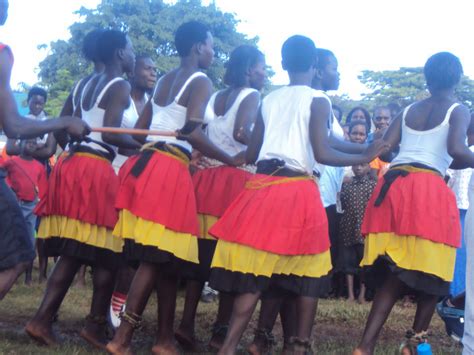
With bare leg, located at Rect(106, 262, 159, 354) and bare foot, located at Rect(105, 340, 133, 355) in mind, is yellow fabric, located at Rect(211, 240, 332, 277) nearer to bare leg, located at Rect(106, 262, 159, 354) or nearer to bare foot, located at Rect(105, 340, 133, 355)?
bare leg, located at Rect(106, 262, 159, 354)

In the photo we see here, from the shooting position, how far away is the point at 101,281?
553 centimetres

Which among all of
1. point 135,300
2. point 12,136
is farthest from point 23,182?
point 12,136

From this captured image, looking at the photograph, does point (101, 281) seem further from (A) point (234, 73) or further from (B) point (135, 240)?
(A) point (234, 73)

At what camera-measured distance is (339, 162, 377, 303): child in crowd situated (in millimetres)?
8219

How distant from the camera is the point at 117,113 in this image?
539cm

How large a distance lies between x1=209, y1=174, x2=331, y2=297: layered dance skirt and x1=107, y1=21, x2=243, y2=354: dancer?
13.9 inches

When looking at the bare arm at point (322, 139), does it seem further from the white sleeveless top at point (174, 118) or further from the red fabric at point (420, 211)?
the white sleeveless top at point (174, 118)

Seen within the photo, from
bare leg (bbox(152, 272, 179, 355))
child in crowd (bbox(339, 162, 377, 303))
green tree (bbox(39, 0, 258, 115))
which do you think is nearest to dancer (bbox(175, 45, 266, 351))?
bare leg (bbox(152, 272, 179, 355))

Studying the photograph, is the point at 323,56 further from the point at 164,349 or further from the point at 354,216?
the point at 354,216

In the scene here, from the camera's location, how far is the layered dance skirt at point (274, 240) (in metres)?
4.48

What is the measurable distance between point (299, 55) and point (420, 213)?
124cm

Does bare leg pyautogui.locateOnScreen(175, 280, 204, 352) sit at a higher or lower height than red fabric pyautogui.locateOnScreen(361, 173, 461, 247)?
lower

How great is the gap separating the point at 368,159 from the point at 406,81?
31876 mm

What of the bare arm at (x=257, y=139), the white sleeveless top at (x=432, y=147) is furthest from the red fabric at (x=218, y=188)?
the white sleeveless top at (x=432, y=147)
